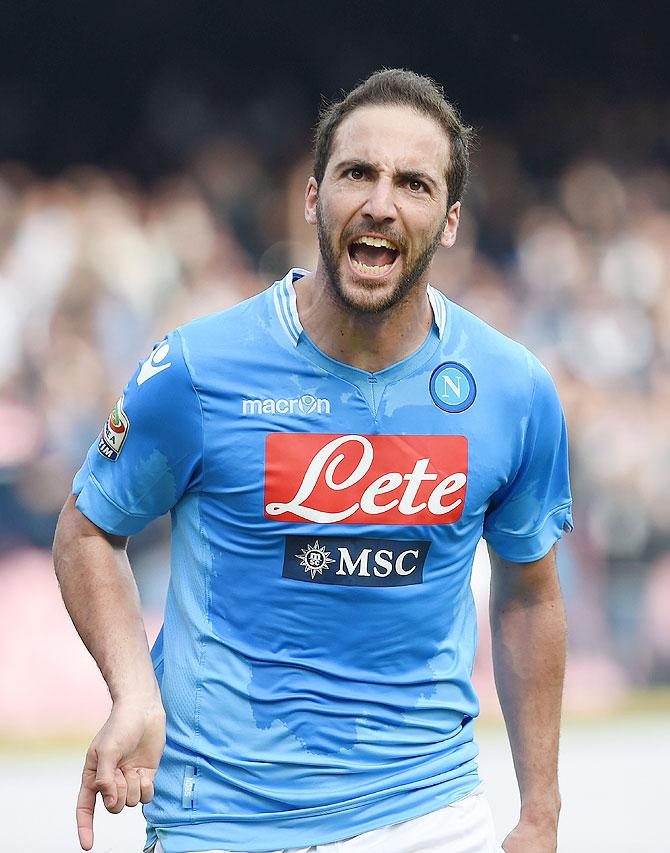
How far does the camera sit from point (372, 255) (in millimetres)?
2842

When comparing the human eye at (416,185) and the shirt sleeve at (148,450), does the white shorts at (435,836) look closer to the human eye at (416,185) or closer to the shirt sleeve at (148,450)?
the shirt sleeve at (148,450)

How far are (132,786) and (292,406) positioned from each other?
29.4 inches

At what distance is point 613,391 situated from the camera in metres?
7.70

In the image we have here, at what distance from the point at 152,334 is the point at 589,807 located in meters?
2.92

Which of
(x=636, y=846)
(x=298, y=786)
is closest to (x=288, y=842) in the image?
(x=298, y=786)

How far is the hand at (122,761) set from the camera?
2551 mm

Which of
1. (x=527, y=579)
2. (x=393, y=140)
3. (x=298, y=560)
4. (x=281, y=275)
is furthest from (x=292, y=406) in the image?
(x=281, y=275)

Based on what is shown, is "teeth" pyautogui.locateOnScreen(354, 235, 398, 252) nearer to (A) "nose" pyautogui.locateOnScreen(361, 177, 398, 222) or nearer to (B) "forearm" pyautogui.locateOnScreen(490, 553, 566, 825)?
(A) "nose" pyautogui.locateOnScreen(361, 177, 398, 222)

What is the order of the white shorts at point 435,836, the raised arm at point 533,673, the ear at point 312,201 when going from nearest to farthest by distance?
the white shorts at point 435,836, the ear at point 312,201, the raised arm at point 533,673

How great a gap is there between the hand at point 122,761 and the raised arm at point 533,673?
32.6 inches

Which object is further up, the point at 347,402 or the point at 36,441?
the point at 36,441

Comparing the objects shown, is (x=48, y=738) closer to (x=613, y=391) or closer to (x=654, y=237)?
(x=613, y=391)

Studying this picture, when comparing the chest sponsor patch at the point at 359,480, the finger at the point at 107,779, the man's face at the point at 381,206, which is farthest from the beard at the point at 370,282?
the finger at the point at 107,779

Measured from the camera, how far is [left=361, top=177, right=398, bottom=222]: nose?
9.11ft
